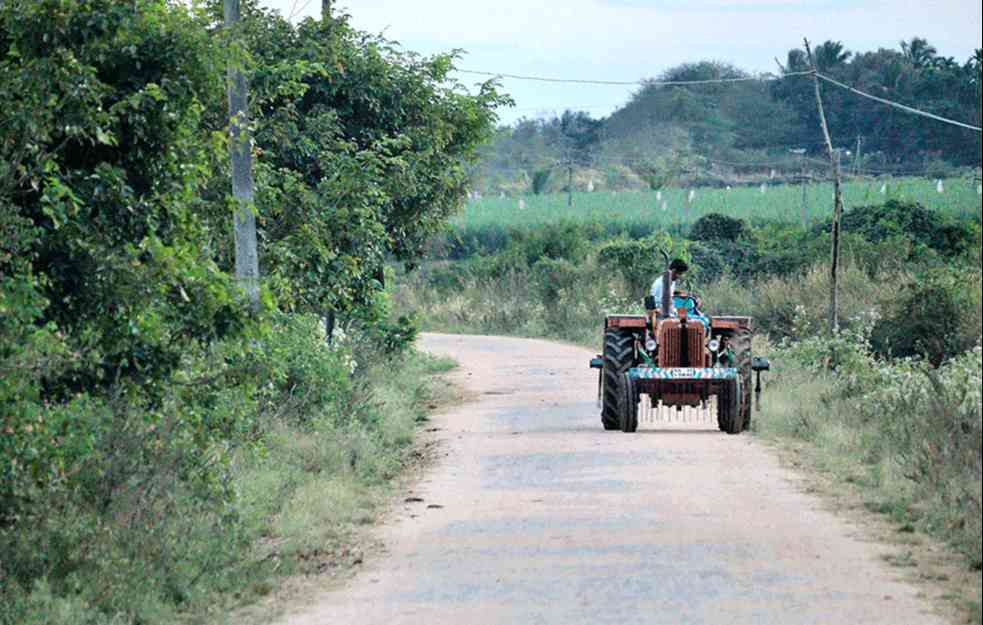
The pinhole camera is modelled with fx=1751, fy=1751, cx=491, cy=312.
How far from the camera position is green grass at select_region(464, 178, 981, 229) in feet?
227

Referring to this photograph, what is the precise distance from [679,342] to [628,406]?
1092 millimetres

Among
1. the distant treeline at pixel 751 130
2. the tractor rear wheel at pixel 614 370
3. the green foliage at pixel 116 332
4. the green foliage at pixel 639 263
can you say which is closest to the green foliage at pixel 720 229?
the green foliage at pixel 639 263

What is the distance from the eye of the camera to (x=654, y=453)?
1947 cm

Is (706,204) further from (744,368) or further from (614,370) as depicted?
(614,370)

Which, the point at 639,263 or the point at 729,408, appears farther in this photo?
the point at 639,263

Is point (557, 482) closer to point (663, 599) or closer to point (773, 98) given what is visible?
point (663, 599)

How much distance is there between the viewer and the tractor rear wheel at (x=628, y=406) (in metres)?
21.3

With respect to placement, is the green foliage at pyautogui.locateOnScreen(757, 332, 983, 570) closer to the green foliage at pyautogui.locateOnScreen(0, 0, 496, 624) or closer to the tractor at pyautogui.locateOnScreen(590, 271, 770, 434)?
the tractor at pyautogui.locateOnScreen(590, 271, 770, 434)

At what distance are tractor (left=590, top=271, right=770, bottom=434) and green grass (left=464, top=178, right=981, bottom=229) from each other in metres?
39.9

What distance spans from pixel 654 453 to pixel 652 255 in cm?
3067

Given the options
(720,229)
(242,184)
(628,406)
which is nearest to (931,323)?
(628,406)

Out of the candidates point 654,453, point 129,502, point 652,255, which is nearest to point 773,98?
point 652,255

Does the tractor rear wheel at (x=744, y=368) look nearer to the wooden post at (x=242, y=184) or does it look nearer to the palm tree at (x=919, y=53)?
the wooden post at (x=242, y=184)

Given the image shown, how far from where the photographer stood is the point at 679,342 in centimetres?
2175
